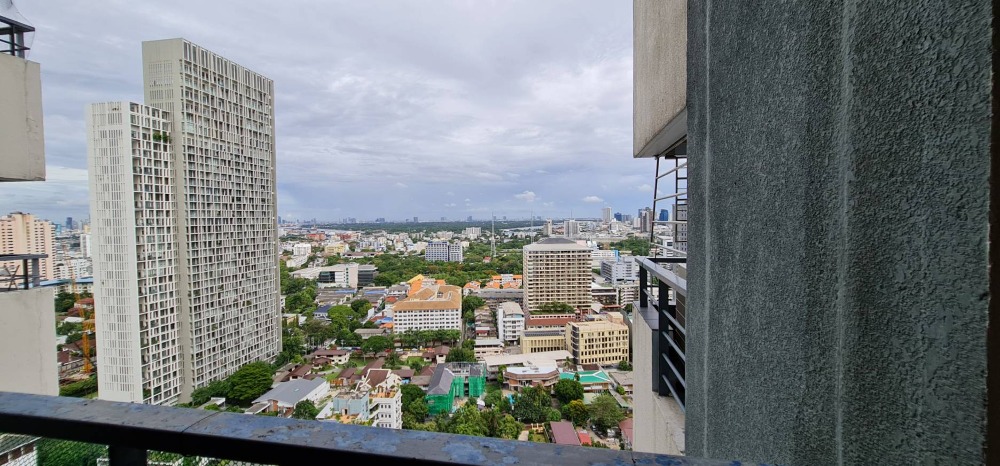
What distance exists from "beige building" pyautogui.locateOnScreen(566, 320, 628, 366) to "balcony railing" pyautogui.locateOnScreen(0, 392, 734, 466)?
1780 centimetres

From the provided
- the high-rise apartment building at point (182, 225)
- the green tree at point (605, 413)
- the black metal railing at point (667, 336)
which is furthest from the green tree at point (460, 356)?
the black metal railing at point (667, 336)

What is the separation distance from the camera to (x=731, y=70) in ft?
2.84

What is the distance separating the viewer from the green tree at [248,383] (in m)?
13.3

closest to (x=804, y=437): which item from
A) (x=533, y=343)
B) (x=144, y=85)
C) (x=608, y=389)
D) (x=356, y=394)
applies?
(x=356, y=394)

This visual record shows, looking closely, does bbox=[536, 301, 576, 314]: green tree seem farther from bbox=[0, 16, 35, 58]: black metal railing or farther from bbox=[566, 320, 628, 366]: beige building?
bbox=[0, 16, 35, 58]: black metal railing

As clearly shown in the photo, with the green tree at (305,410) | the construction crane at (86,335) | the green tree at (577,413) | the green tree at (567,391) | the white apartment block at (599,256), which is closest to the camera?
the green tree at (305,410)

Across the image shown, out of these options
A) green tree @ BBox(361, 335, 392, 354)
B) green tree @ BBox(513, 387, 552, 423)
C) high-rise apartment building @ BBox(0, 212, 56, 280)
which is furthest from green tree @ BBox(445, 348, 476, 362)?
high-rise apartment building @ BBox(0, 212, 56, 280)

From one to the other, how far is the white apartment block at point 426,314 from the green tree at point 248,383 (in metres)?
7.40

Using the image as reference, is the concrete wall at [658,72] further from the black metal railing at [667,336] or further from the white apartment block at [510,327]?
the white apartment block at [510,327]

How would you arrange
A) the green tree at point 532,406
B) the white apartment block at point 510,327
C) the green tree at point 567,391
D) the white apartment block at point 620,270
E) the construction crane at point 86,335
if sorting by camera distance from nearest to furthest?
the green tree at point 532,406 < the construction crane at point 86,335 < the green tree at point 567,391 < the white apartment block at point 510,327 < the white apartment block at point 620,270

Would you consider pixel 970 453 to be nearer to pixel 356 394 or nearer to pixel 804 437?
pixel 804 437

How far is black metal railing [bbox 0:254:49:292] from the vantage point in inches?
66.3

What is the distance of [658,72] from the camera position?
62.9 inches

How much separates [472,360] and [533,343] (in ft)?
11.2
